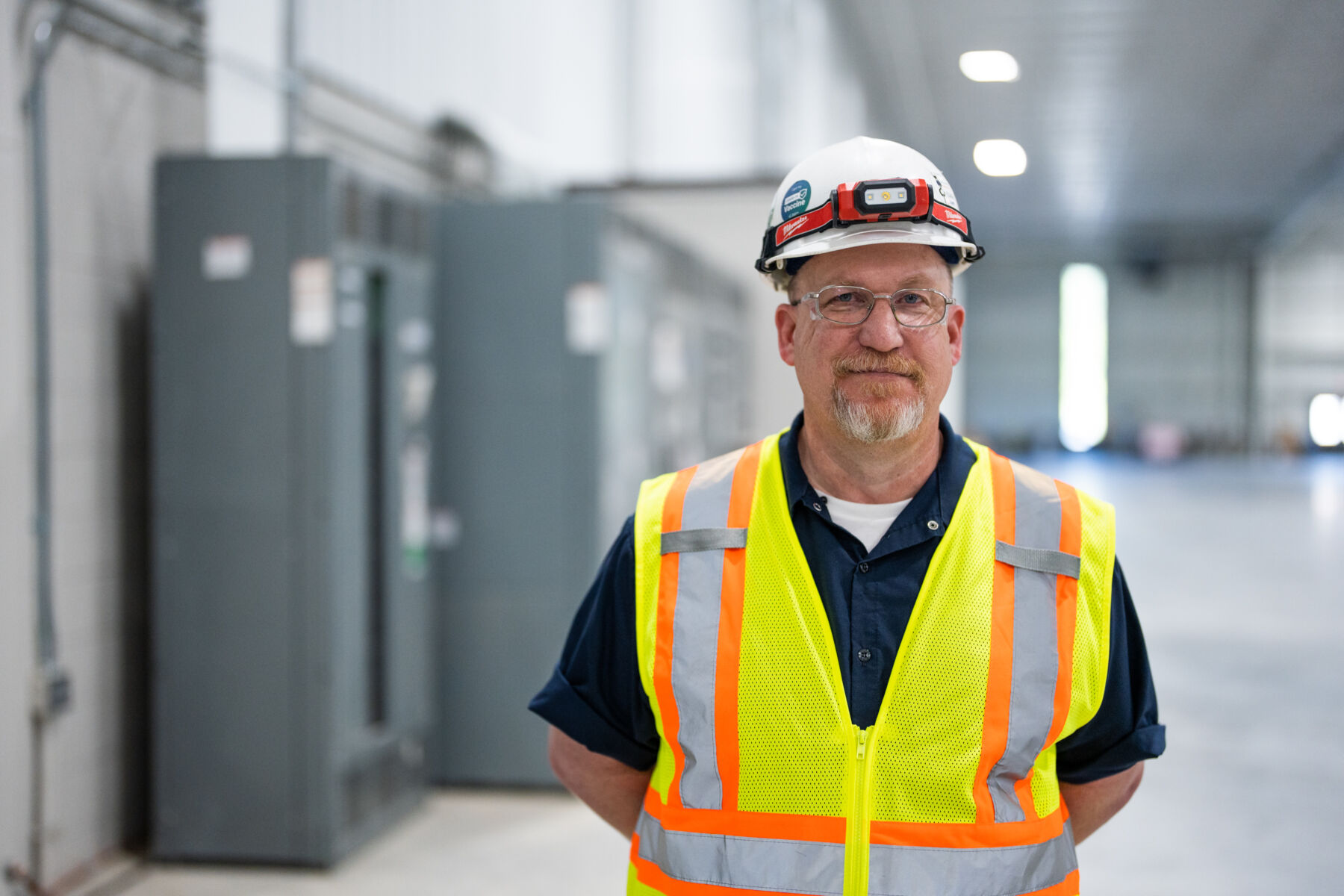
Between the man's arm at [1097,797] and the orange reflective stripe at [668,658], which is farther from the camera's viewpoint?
the man's arm at [1097,797]

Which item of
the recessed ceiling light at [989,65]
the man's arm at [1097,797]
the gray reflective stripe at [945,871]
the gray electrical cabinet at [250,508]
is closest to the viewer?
the gray reflective stripe at [945,871]

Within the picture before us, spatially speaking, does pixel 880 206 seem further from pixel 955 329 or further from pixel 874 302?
pixel 955 329

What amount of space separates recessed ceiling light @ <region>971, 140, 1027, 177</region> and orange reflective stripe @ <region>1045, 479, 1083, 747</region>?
29.6 inches

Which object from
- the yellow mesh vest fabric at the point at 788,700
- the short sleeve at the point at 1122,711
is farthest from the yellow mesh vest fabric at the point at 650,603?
the short sleeve at the point at 1122,711

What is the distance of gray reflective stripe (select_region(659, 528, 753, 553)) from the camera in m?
1.64

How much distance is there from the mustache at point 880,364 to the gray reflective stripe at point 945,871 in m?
0.64

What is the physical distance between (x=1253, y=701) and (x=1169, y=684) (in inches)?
6.4

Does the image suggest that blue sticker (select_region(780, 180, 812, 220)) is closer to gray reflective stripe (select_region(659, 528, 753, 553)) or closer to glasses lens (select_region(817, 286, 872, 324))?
glasses lens (select_region(817, 286, 872, 324))

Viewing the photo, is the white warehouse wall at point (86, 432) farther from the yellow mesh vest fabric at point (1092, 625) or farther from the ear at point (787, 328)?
the yellow mesh vest fabric at point (1092, 625)

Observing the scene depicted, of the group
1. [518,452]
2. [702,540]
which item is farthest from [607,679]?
[518,452]

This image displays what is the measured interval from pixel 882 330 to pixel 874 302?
0.14 feet

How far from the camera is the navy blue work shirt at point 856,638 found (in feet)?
5.17

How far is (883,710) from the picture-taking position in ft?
5.01

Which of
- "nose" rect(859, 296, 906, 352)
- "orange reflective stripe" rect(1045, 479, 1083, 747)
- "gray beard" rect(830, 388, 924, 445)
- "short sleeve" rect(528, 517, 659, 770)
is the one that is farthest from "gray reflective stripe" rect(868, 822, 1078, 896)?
"nose" rect(859, 296, 906, 352)
